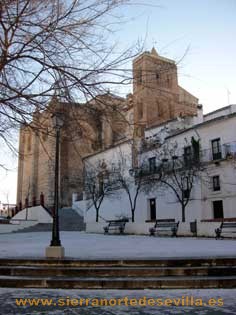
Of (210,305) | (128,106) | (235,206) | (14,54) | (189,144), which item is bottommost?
(210,305)

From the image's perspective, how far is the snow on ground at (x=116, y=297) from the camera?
4613mm

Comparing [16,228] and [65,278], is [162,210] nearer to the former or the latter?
[16,228]

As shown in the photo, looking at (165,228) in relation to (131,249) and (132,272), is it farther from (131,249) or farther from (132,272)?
(132,272)

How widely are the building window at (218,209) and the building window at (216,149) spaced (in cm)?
321

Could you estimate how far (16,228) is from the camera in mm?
28109

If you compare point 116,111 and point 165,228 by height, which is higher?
point 116,111

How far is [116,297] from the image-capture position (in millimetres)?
5508

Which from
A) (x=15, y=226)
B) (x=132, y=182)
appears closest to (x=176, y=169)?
(x=132, y=182)

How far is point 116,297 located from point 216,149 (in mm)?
22114

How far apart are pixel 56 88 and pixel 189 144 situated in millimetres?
22110

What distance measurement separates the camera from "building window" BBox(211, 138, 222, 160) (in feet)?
84.5

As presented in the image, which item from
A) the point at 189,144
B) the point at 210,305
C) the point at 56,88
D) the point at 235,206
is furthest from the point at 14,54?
the point at 189,144

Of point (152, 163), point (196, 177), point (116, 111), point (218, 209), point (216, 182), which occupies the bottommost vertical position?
point (218, 209)

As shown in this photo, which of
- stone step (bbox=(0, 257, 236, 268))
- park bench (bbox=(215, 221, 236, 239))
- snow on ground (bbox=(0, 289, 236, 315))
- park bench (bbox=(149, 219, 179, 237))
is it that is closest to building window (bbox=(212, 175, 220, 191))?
park bench (bbox=(149, 219, 179, 237))
